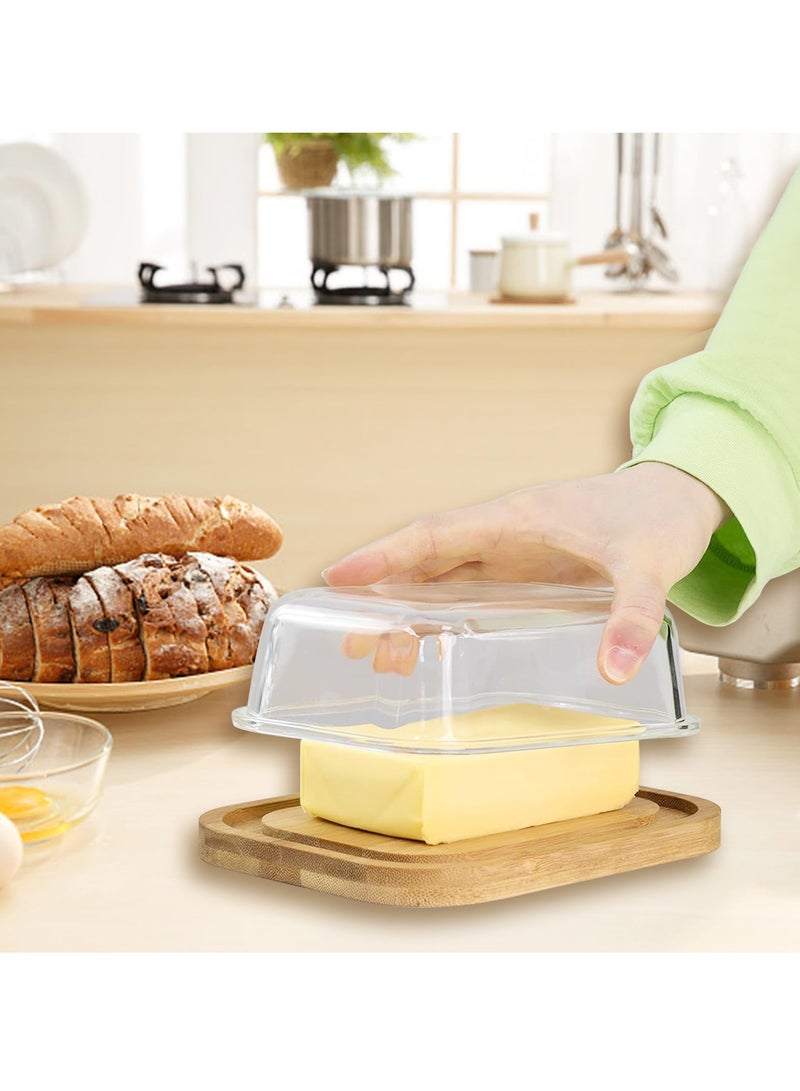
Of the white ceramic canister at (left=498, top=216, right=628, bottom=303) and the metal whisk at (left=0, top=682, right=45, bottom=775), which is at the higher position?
the white ceramic canister at (left=498, top=216, right=628, bottom=303)

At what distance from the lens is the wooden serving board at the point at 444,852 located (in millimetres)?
658

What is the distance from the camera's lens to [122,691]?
3.16 ft

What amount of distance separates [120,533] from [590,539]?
0.45 metres

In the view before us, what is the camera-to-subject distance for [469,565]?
0.91 m

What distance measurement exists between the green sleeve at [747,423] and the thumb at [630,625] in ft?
0.44

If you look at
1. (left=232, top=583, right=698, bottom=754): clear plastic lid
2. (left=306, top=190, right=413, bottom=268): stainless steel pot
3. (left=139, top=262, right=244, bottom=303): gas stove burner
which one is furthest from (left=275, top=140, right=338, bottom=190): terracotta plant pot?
(left=232, top=583, right=698, bottom=754): clear plastic lid

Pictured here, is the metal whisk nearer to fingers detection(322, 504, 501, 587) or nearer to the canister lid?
fingers detection(322, 504, 501, 587)

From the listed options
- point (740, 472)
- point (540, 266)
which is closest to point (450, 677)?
point (740, 472)

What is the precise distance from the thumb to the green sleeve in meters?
0.13

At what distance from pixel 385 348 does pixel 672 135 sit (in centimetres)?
247

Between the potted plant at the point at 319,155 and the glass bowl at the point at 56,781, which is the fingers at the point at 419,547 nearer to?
the glass bowl at the point at 56,781

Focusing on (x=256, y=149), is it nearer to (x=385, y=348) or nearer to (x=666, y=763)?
(x=385, y=348)

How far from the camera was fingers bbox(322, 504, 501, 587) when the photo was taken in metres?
0.83

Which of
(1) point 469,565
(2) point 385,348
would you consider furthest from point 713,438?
(2) point 385,348
